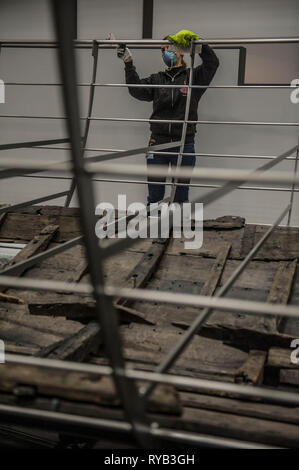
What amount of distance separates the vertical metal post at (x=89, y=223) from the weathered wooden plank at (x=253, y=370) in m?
0.56

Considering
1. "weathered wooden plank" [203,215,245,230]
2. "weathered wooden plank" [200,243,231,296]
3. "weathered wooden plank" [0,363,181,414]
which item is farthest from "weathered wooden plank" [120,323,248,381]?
"weathered wooden plank" [203,215,245,230]

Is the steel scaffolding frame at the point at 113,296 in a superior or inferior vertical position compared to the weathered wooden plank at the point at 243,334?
inferior

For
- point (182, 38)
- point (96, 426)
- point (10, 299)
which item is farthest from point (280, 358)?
point (182, 38)

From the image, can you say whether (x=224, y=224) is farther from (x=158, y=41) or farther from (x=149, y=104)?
(x=149, y=104)

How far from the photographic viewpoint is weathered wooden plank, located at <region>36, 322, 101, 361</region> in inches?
55.9

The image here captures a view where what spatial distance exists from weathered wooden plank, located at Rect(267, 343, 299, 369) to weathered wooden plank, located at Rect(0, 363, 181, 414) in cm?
62

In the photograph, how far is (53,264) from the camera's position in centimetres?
229

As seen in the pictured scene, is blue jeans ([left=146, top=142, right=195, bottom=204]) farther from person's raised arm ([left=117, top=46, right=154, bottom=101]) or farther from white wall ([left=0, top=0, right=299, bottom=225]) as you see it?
white wall ([left=0, top=0, right=299, bottom=225])

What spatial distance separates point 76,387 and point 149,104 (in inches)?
154

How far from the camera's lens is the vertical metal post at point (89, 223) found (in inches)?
24.1

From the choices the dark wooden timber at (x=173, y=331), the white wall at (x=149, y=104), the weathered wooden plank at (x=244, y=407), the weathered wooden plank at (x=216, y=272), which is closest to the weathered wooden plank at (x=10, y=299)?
the dark wooden timber at (x=173, y=331)

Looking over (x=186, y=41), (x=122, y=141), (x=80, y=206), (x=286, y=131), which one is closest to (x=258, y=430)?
(x=80, y=206)

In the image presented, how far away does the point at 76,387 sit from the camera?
3.14 feet

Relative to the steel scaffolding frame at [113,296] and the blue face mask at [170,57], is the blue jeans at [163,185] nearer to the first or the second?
the blue face mask at [170,57]
